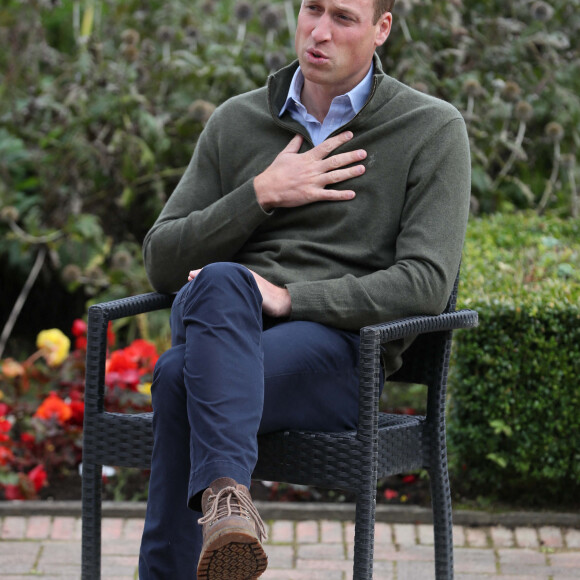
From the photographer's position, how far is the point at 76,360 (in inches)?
174

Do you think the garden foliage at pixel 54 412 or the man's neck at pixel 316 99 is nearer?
the man's neck at pixel 316 99

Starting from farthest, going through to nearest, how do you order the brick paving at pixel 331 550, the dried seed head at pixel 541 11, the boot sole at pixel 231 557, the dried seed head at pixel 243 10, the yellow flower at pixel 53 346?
1. the dried seed head at pixel 243 10
2. the dried seed head at pixel 541 11
3. the yellow flower at pixel 53 346
4. the brick paving at pixel 331 550
5. the boot sole at pixel 231 557

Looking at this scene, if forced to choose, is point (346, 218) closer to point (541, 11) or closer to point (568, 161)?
point (568, 161)

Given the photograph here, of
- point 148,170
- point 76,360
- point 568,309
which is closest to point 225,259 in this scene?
point 568,309

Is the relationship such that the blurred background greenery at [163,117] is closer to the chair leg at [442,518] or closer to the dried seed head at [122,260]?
the dried seed head at [122,260]

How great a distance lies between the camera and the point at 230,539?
2.17m

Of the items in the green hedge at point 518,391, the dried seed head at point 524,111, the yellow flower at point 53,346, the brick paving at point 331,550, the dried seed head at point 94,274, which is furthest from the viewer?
the dried seed head at point 524,111

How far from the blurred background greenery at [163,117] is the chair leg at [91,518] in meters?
2.01

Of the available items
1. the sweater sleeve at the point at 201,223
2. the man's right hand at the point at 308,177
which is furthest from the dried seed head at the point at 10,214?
the man's right hand at the point at 308,177

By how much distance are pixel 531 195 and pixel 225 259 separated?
266 cm

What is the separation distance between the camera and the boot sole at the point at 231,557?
2.17 m

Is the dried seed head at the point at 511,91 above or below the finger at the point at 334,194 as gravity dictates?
above

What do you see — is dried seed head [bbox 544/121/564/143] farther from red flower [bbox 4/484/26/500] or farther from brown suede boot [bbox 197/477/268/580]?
brown suede boot [bbox 197/477/268/580]

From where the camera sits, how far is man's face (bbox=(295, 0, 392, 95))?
2855 mm
